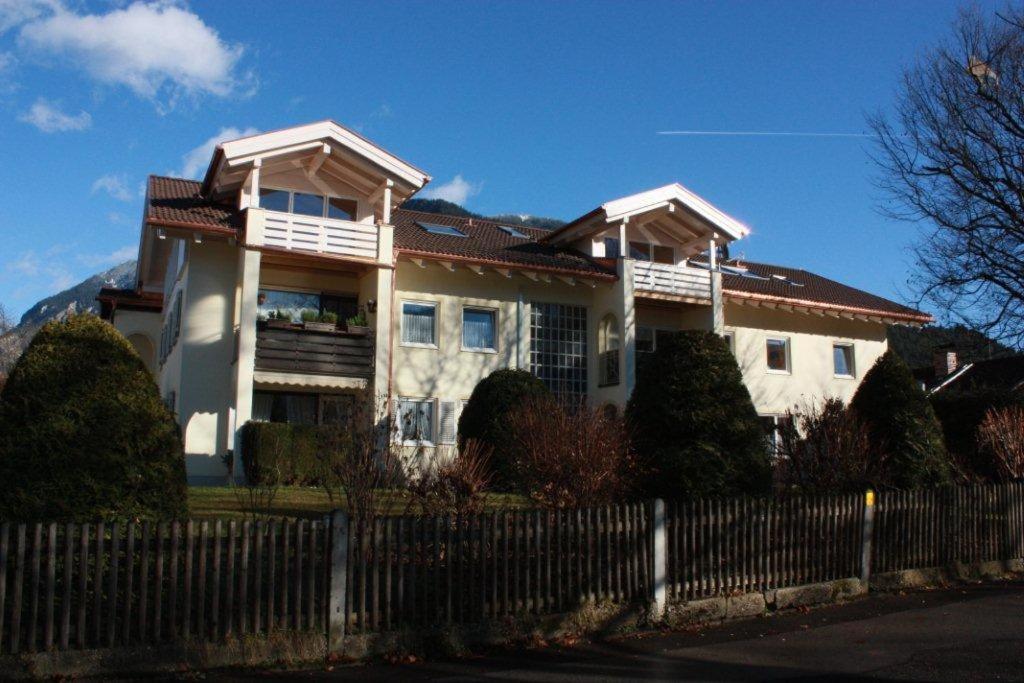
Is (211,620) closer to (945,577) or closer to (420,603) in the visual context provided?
(420,603)

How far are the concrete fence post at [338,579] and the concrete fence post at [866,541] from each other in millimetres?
7115

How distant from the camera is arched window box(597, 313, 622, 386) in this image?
27047mm

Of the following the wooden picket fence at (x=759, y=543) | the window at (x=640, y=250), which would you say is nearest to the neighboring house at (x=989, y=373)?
the window at (x=640, y=250)

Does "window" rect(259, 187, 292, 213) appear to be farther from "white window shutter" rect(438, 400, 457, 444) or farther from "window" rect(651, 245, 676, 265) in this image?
"window" rect(651, 245, 676, 265)

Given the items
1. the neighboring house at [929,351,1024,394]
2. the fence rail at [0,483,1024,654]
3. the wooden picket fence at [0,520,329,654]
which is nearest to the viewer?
the wooden picket fence at [0,520,329,654]

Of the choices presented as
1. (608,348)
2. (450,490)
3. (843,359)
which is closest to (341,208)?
(608,348)

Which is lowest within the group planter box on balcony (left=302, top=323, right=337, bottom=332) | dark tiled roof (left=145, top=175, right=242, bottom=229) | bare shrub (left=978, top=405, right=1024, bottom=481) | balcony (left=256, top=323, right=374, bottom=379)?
bare shrub (left=978, top=405, right=1024, bottom=481)

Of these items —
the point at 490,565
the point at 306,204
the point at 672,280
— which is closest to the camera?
the point at 490,565

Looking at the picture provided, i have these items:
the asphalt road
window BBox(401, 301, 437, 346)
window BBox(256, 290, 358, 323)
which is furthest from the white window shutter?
the asphalt road

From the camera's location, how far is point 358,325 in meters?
23.2

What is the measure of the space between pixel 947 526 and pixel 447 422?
14319mm

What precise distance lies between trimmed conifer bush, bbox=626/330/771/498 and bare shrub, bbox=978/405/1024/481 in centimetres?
664

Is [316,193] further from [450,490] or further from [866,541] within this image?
[866,541]

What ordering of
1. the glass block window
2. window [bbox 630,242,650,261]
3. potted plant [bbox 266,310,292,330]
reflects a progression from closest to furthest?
potted plant [bbox 266,310,292,330] < the glass block window < window [bbox 630,242,650,261]
